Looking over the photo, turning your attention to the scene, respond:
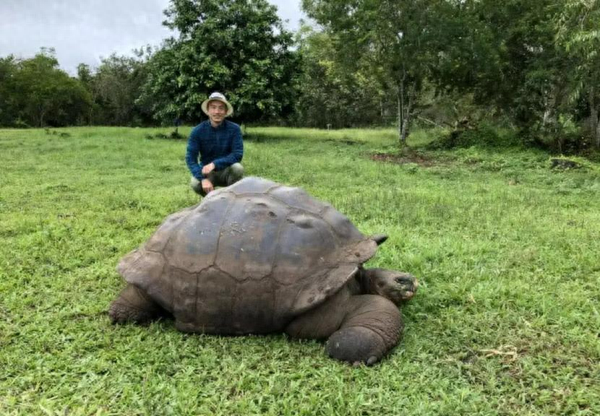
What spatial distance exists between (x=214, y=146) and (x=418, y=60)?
34.1ft

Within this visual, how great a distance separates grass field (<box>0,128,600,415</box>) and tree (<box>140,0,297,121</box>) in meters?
10.1

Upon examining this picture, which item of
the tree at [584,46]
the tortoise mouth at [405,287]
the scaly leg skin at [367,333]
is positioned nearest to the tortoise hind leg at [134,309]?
the scaly leg skin at [367,333]

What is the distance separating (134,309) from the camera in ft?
10.4

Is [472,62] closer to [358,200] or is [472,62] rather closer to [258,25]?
[258,25]

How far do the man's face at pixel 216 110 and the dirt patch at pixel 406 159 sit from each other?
650 centimetres

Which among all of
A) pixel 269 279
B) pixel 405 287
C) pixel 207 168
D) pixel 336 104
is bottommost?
pixel 405 287

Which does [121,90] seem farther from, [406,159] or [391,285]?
[391,285]

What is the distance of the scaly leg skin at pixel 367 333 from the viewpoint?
8.76 feet

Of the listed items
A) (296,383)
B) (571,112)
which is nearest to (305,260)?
(296,383)

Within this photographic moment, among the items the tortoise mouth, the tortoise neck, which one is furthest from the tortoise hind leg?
the tortoise mouth

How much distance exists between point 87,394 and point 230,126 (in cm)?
339

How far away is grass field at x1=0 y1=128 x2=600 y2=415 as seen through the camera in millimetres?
2418

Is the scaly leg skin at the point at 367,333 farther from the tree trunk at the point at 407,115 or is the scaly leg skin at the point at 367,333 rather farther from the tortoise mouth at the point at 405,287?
the tree trunk at the point at 407,115

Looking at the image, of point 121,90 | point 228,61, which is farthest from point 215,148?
point 121,90
